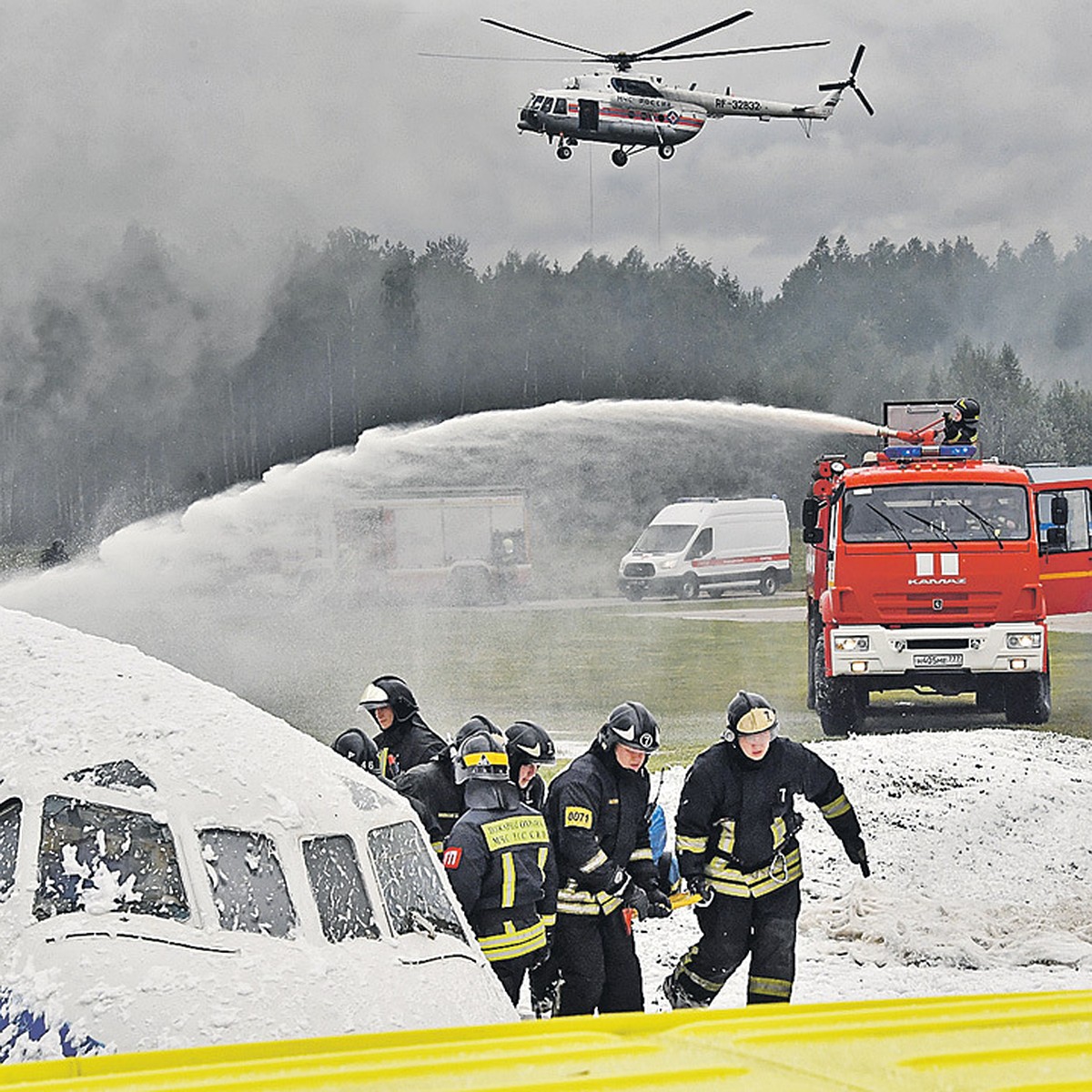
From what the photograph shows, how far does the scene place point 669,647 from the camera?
824 inches

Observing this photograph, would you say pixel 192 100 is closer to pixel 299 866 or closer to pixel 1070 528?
pixel 1070 528

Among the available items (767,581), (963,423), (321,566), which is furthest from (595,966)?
(767,581)

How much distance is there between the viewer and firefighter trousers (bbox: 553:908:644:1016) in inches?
275

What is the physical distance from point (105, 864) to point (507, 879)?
234cm

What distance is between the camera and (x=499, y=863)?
6125 mm

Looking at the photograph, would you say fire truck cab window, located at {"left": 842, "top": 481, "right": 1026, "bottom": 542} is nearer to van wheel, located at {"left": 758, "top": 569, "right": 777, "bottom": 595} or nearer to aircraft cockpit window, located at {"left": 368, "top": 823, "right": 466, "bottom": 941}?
van wheel, located at {"left": 758, "top": 569, "right": 777, "bottom": 595}

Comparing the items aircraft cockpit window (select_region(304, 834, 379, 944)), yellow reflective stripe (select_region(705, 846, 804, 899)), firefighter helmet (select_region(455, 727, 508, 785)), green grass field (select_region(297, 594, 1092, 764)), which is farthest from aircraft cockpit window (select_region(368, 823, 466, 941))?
green grass field (select_region(297, 594, 1092, 764))

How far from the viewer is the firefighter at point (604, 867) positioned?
22.9 feet

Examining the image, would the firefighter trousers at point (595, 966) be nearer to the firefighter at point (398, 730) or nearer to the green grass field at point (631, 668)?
the firefighter at point (398, 730)

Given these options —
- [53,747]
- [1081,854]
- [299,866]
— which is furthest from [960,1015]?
[1081,854]

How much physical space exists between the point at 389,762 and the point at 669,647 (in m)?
12.7

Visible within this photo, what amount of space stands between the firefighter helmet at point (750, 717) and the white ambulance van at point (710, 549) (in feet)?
51.7

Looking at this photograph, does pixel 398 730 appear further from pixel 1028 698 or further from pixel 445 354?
pixel 445 354

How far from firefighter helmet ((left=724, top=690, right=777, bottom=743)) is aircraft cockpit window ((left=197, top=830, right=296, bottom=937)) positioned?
10.9 ft
